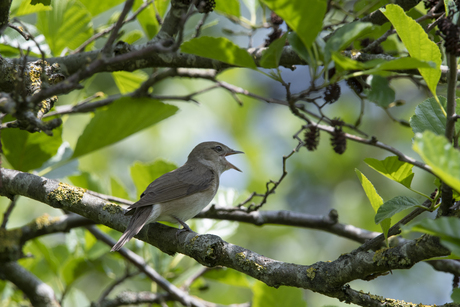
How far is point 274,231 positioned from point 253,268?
473 cm

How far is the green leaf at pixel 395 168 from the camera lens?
2197 mm

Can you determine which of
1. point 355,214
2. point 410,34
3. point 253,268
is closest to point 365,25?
point 410,34

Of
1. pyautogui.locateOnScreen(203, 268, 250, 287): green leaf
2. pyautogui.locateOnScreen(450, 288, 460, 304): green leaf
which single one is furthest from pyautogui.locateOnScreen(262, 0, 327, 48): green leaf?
pyautogui.locateOnScreen(203, 268, 250, 287): green leaf

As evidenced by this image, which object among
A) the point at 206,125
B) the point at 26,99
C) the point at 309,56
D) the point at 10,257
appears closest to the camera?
the point at 26,99

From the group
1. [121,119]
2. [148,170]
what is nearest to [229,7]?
[121,119]

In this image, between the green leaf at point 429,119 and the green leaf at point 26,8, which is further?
the green leaf at point 26,8

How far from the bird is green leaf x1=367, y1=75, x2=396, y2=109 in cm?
195

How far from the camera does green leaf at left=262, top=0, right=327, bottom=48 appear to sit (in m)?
1.91

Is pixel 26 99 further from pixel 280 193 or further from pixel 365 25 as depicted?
pixel 280 193

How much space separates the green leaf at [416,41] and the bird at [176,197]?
6.72 ft

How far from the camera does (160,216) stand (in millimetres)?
3881

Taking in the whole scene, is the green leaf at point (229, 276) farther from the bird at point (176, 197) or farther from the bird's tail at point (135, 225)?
the bird's tail at point (135, 225)

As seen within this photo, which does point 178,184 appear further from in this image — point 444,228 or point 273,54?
point 444,228

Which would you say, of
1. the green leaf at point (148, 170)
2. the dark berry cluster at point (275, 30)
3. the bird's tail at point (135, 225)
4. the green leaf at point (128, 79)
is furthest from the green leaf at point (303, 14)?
the green leaf at point (128, 79)
